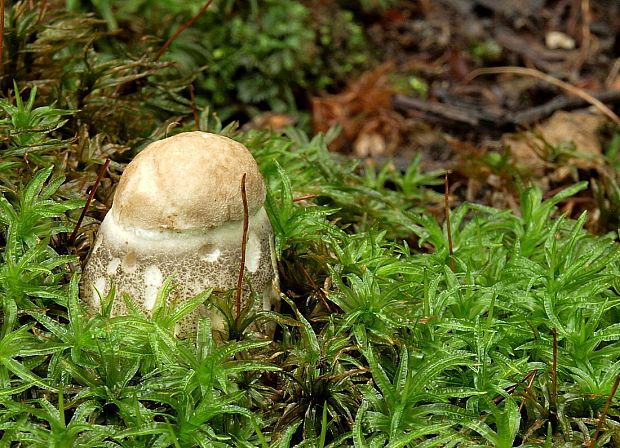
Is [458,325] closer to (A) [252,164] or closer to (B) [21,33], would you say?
(A) [252,164]

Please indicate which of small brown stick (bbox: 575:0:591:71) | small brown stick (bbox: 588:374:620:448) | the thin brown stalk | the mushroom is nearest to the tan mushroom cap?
the mushroom

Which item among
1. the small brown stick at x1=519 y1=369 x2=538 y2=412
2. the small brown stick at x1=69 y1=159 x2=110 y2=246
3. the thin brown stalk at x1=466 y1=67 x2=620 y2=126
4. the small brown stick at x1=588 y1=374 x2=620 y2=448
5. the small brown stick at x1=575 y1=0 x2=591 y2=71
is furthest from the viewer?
the small brown stick at x1=575 y1=0 x2=591 y2=71

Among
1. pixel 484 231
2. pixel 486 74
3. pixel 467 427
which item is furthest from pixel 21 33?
pixel 486 74

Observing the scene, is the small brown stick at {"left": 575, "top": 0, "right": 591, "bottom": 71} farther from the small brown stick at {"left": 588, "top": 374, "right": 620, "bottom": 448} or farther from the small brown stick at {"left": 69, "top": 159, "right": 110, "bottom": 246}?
the small brown stick at {"left": 69, "top": 159, "right": 110, "bottom": 246}

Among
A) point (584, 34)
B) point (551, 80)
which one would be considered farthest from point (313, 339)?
point (584, 34)

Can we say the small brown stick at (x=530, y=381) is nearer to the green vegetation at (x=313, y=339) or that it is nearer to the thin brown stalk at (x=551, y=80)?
the green vegetation at (x=313, y=339)

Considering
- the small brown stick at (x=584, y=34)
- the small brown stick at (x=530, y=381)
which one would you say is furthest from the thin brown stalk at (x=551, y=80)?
the small brown stick at (x=530, y=381)

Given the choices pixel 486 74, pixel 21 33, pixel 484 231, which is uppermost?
pixel 21 33
